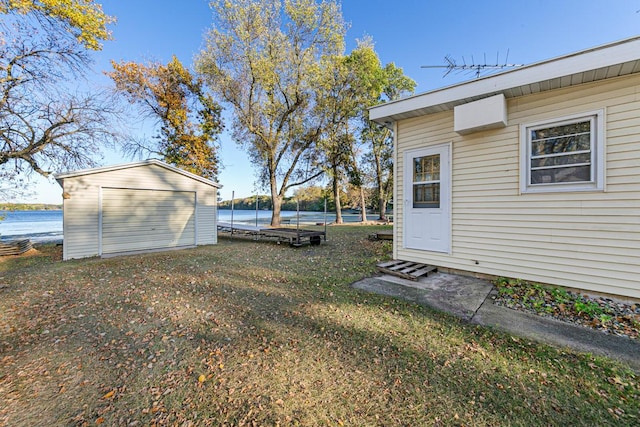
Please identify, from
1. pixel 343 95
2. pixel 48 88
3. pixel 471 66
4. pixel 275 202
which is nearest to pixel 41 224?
pixel 48 88

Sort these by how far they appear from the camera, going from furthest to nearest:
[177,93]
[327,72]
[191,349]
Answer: [177,93] → [327,72] → [191,349]

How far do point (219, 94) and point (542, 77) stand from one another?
13981 millimetres

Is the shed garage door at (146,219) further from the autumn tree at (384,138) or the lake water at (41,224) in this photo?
the autumn tree at (384,138)

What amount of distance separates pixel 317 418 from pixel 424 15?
12.3 meters

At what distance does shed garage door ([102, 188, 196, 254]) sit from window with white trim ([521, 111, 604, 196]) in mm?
9557

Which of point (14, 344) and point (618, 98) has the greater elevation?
point (618, 98)

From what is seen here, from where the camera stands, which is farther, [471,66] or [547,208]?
[471,66]

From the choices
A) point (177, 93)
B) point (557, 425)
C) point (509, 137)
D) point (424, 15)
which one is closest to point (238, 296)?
point (557, 425)

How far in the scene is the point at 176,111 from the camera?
1534 cm

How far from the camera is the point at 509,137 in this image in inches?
165

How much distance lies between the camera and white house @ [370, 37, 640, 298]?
11.1 ft

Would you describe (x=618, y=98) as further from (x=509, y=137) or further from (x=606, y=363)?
(x=606, y=363)

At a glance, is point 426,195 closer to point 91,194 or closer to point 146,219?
point 146,219

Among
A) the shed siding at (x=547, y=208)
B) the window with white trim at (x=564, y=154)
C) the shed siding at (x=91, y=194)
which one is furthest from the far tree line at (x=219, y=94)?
the window with white trim at (x=564, y=154)
